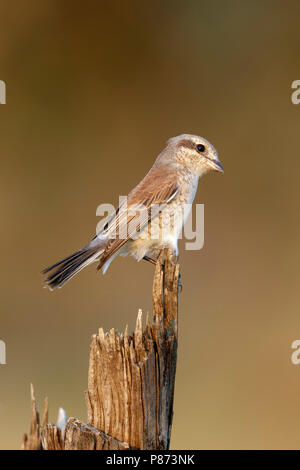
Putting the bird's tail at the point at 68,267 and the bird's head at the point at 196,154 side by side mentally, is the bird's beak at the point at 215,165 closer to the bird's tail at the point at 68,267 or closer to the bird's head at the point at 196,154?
the bird's head at the point at 196,154

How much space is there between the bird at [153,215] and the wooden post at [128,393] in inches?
36.5

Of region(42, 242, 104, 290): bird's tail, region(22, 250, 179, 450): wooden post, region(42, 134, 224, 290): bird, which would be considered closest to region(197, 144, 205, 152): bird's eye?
region(42, 134, 224, 290): bird

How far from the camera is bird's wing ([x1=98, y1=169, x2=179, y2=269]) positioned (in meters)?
3.43

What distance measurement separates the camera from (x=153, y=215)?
355 centimetres

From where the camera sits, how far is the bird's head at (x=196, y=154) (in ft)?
12.3

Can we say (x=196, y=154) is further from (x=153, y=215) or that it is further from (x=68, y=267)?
(x=68, y=267)

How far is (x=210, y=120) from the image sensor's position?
792 cm

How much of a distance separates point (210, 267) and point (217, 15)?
12.2ft

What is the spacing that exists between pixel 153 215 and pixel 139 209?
0.09 metres

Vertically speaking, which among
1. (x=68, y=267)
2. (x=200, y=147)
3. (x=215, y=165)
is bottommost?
(x=68, y=267)

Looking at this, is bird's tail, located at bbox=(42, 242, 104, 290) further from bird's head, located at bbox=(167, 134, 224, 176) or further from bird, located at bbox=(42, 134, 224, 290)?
bird's head, located at bbox=(167, 134, 224, 176)

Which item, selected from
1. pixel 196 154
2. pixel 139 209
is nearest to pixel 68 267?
pixel 139 209

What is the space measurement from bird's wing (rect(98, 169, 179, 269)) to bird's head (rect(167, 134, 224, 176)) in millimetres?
179
